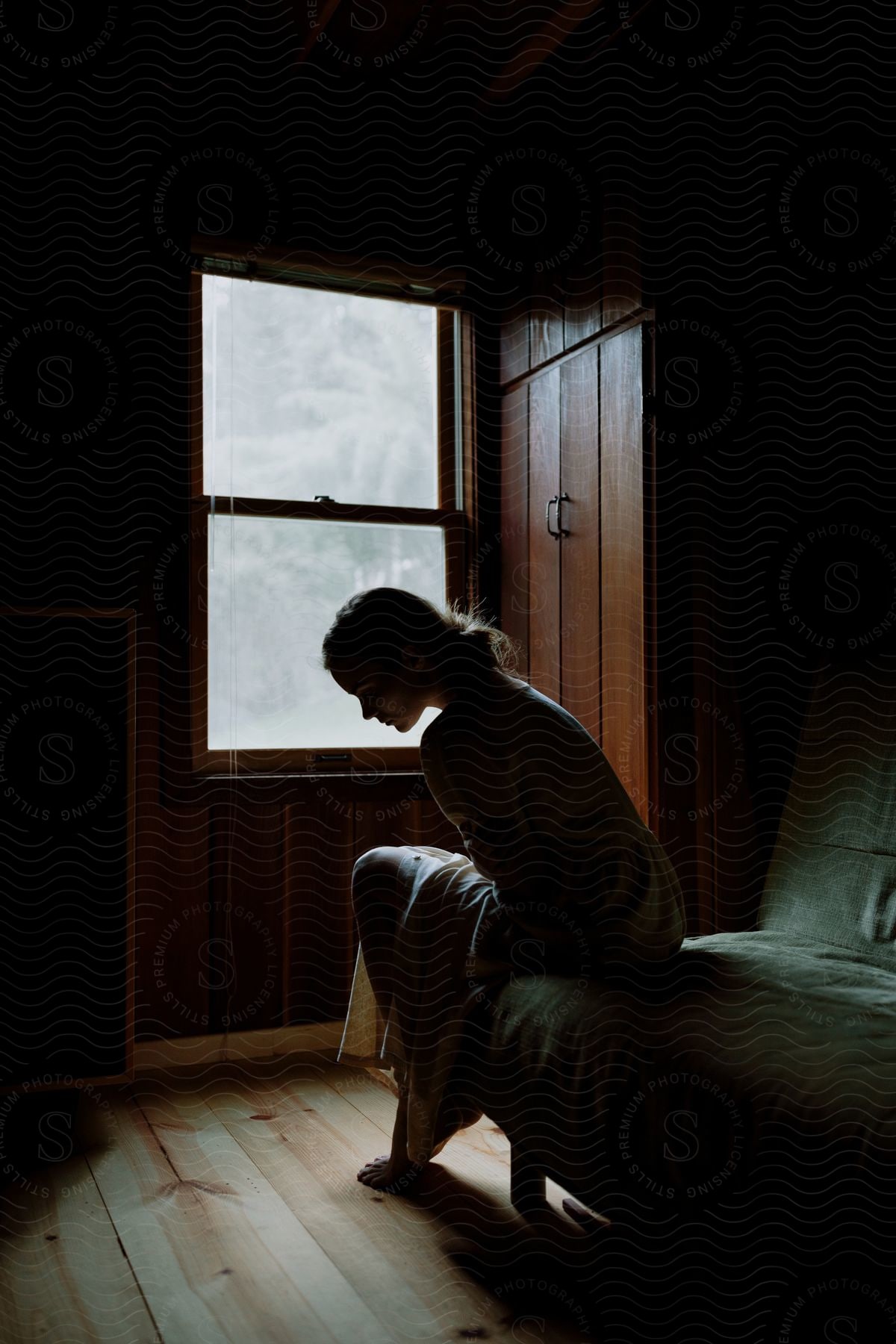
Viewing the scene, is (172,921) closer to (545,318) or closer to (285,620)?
(285,620)

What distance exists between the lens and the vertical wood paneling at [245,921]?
239cm

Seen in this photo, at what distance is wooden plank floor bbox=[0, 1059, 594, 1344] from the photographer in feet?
4.31

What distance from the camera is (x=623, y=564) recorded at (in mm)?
2037

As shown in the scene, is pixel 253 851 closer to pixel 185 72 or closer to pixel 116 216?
pixel 116 216

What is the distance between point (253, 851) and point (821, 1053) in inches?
60.5

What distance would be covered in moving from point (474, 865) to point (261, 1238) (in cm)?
62

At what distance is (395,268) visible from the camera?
102 inches

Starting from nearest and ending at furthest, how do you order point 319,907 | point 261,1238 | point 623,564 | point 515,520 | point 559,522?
point 261,1238, point 623,564, point 559,522, point 319,907, point 515,520

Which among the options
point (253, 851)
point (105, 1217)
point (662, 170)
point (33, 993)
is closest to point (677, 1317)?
point (105, 1217)

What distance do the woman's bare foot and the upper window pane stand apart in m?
1.48

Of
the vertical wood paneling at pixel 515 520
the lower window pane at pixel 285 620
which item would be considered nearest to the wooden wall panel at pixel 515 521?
the vertical wood paneling at pixel 515 520

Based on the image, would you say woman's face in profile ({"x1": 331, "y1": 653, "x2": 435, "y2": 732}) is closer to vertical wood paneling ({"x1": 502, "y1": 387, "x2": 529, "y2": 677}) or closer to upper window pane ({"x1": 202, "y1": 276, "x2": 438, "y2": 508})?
vertical wood paneling ({"x1": 502, "y1": 387, "x2": 529, "y2": 677})

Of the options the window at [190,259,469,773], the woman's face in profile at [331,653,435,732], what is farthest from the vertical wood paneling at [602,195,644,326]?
the woman's face in profile at [331,653,435,732]

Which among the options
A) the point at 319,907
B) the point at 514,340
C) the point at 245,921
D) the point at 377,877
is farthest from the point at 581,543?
the point at 245,921
